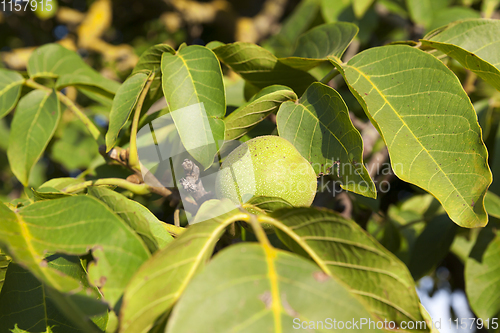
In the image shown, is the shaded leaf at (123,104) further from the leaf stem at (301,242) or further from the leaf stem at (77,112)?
the leaf stem at (301,242)

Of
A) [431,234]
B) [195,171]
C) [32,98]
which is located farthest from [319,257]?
[32,98]

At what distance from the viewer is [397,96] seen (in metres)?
0.82

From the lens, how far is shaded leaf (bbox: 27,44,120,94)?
1312mm

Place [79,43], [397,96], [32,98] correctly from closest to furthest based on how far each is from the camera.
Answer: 1. [397,96]
2. [32,98]
3. [79,43]

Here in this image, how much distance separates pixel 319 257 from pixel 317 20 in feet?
8.27

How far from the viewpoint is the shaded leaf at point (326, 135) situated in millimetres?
765

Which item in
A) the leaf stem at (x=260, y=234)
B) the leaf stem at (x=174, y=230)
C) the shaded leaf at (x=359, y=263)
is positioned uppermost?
the leaf stem at (x=260, y=234)

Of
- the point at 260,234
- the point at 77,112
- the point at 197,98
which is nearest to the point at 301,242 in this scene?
the point at 260,234

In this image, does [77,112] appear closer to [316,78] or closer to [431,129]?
[316,78]

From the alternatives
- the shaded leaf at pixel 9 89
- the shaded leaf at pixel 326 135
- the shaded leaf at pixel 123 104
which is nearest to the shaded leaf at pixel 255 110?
the shaded leaf at pixel 326 135

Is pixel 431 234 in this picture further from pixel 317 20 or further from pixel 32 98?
pixel 317 20

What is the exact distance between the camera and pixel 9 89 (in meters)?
1.25

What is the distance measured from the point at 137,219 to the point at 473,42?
39.5 inches

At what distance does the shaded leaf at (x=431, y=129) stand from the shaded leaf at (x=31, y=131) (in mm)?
1004
